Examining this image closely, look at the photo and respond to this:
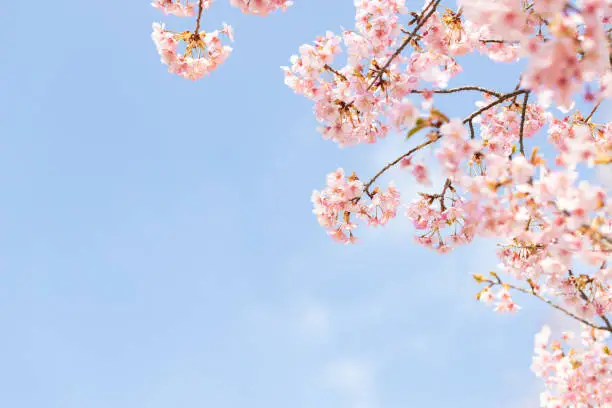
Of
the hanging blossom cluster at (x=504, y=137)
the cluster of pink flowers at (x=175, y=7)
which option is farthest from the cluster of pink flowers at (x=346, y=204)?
the cluster of pink flowers at (x=175, y=7)

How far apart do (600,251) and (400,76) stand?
2.56 metres

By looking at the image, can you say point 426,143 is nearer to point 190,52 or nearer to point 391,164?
point 391,164

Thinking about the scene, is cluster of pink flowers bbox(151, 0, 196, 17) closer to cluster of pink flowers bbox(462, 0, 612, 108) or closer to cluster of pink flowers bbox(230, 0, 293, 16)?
cluster of pink flowers bbox(230, 0, 293, 16)

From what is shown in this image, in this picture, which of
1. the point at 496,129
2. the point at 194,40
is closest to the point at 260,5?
the point at 194,40

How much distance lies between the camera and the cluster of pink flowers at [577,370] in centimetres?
568

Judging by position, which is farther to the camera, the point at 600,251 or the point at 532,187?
the point at 600,251

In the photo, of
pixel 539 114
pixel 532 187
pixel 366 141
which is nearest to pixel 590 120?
pixel 539 114

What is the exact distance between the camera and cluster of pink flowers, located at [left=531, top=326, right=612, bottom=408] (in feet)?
18.6

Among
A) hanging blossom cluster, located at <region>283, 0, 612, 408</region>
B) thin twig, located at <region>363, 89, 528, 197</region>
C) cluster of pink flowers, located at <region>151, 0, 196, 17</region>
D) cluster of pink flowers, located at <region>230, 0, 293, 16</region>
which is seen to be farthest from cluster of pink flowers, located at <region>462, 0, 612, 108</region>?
cluster of pink flowers, located at <region>151, 0, 196, 17</region>

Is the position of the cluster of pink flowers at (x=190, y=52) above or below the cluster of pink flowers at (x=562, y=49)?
above

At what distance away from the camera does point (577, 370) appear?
19.5 feet

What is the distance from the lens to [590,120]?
7238 millimetres

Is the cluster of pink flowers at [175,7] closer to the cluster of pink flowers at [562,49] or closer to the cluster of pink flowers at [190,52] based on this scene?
the cluster of pink flowers at [190,52]

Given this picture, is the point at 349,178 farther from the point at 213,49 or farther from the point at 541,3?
the point at 541,3
